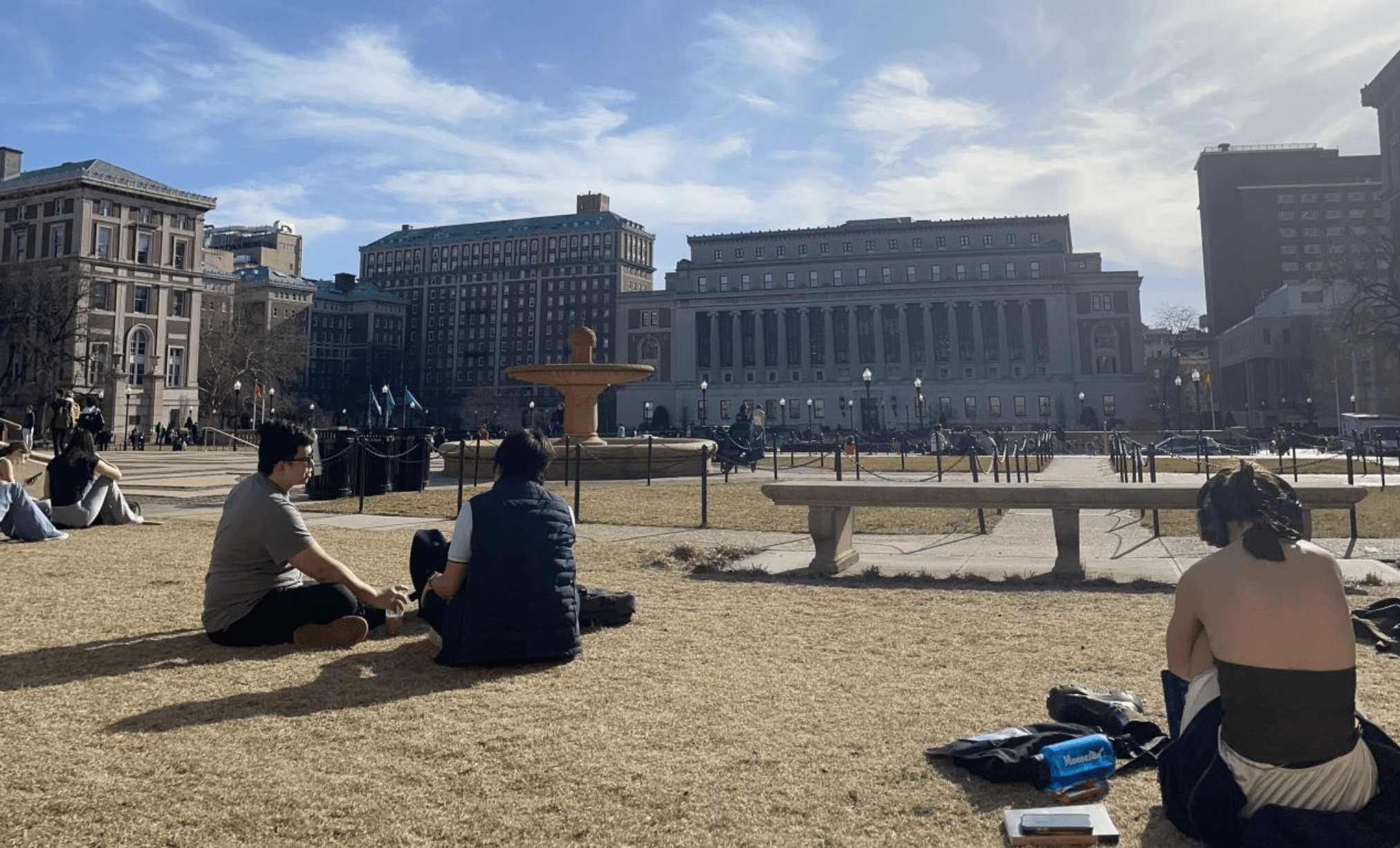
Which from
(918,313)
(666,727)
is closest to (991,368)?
(918,313)

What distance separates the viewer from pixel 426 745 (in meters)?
3.90

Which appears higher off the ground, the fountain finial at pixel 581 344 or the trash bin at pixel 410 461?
the fountain finial at pixel 581 344

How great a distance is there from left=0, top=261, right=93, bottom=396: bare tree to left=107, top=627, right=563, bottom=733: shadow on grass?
72210 millimetres

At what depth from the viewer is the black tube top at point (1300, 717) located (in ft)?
9.14

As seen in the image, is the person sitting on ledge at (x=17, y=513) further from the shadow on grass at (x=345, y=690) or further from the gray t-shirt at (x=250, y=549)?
the shadow on grass at (x=345, y=690)

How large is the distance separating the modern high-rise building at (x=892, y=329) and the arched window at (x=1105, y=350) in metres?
0.15

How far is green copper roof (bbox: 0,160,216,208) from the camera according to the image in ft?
231

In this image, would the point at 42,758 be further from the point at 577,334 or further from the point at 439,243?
the point at 439,243

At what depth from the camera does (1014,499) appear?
8547 mm

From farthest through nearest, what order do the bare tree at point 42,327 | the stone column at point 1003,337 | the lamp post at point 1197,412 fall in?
the stone column at point 1003,337, the bare tree at point 42,327, the lamp post at point 1197,412

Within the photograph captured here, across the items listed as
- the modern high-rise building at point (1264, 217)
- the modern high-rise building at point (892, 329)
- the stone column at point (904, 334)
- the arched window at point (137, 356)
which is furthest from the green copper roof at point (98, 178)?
the modern high-rise building at point (1264, 217)

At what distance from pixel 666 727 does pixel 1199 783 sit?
2253 mm

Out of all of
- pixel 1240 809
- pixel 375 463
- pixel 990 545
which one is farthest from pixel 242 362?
pixel 1240 809

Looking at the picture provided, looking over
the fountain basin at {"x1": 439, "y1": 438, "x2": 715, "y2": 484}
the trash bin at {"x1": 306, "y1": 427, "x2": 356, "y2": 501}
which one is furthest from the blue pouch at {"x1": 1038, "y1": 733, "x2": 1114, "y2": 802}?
the fountain basin at {"x1": 439, "y1": 438, "x2": 715, "y2": 484}
